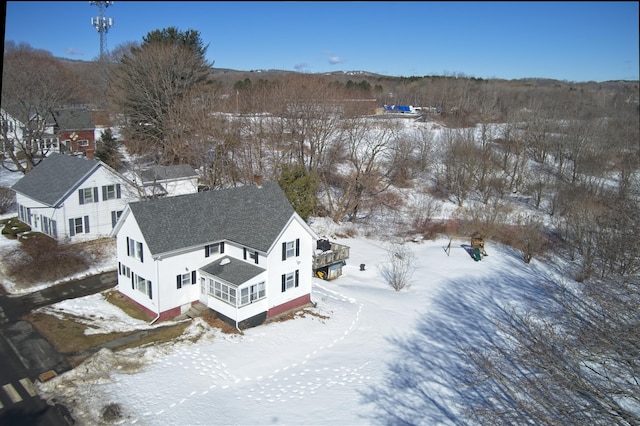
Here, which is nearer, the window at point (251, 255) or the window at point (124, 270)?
the window at point (251, 255)

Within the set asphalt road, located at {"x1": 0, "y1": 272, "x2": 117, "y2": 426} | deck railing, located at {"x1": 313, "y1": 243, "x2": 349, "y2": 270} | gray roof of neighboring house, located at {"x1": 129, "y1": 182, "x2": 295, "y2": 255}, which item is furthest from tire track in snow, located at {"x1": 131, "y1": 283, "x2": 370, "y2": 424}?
deck railing, located at {"x1": 313, "y1": 243, "x2": 349, "y2": 270}

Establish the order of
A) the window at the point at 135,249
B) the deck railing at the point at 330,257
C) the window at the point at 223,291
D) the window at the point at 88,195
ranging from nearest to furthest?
the window at the point at 223,291
the window at the point at 135,249
the deck railing at the point at 330,257
the window at the point at 88,195

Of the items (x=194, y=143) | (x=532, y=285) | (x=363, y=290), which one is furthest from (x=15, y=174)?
(x=532, y=285)

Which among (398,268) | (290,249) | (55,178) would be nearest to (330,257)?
(398,268)

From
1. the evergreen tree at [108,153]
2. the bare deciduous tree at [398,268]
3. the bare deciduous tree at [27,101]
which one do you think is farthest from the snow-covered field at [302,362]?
the evergreen tree at [108,153]

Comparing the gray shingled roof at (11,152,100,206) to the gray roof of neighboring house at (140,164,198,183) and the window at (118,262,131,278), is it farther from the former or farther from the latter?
the window at (118,262,131,278)

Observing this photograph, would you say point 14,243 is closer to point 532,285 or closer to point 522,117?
point 532,285

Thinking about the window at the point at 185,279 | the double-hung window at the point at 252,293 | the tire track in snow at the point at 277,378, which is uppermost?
the window at the point at 185,279

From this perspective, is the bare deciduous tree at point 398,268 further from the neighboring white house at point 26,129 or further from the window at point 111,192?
the neighboring white house at point 26,129
